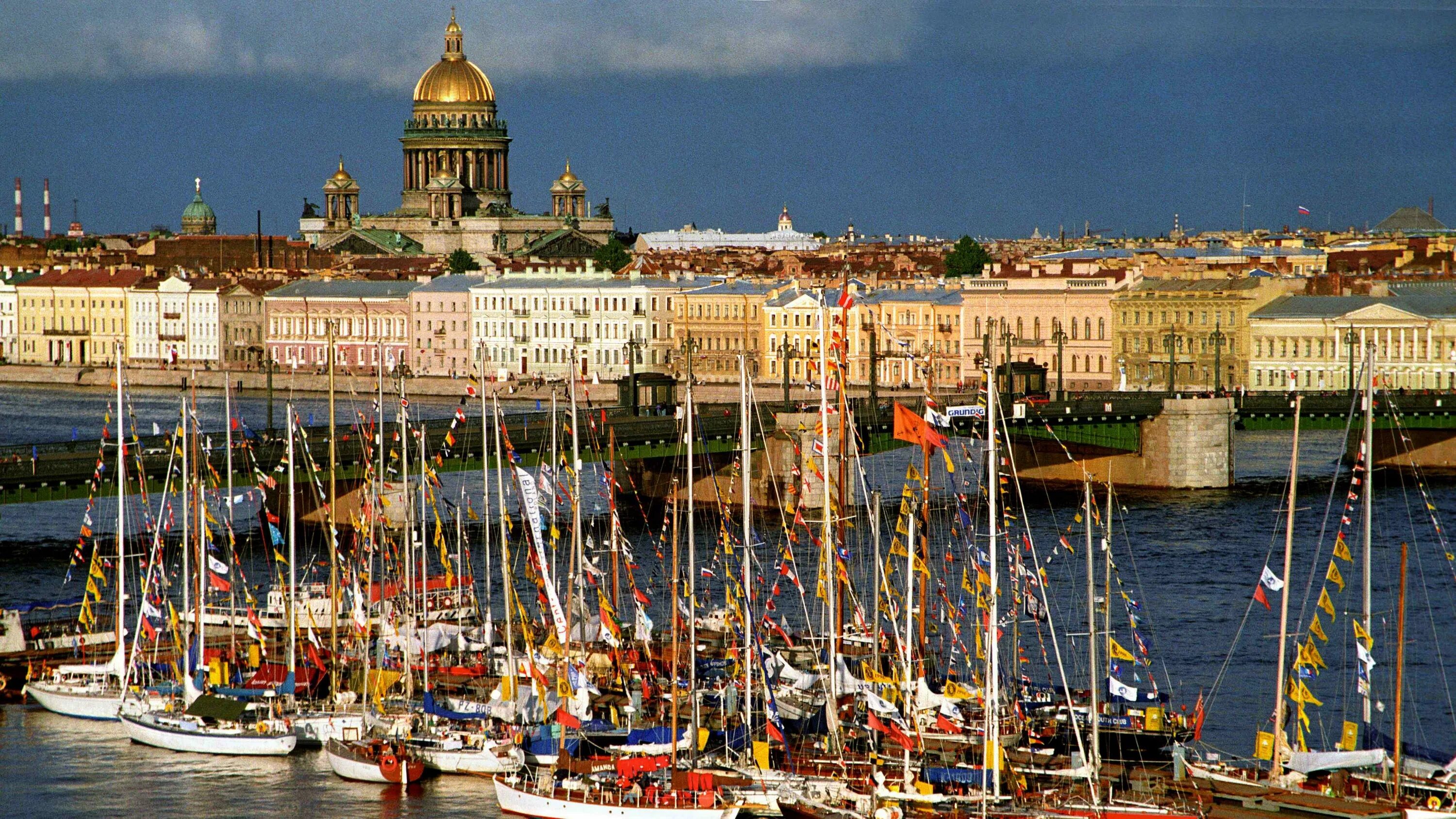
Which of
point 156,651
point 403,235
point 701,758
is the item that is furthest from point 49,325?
point 701,758

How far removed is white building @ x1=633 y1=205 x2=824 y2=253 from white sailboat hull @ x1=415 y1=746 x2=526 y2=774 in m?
96.3

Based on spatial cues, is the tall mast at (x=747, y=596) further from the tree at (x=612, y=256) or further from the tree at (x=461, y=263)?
the tree at (x=461, y=263)

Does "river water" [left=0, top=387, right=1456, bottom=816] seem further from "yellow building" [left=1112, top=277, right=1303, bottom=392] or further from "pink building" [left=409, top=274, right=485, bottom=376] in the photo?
"pink building" [left=409, top=274, right=485, bottom=376]

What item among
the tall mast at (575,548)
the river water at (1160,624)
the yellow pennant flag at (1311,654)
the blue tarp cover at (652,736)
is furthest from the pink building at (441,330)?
the yellow pennant flag at (1311,654)

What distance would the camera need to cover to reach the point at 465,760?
20734 millimetres

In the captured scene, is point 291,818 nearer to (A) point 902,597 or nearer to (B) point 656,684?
(B) point 656,684

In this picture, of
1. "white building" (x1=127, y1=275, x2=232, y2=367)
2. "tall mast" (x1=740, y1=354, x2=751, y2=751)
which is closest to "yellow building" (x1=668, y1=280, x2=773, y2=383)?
"white building" (x1=127, y1=275, x2=232, y2=367)

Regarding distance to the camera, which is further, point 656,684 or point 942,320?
point 942,320

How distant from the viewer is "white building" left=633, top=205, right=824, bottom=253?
12338 centimetres

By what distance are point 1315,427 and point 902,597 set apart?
2447 centimetres

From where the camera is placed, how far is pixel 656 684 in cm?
2194

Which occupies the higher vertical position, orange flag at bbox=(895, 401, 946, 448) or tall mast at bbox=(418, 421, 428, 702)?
orange flag at bbox=(895, 401, 946, 448)

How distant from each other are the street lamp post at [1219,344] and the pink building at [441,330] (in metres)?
22.3

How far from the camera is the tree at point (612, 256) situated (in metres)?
93.3
